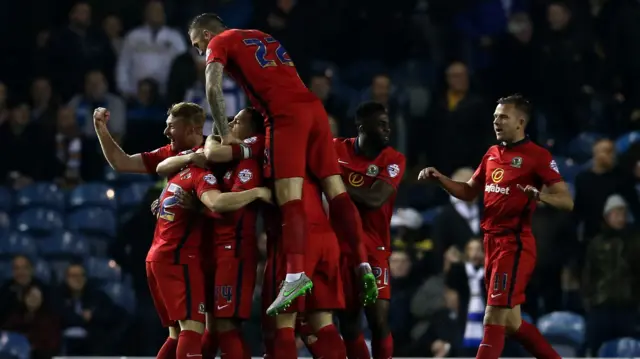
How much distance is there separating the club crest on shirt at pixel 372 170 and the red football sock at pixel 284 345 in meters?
1.29

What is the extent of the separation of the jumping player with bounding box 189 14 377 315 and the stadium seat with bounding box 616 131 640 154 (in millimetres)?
5930

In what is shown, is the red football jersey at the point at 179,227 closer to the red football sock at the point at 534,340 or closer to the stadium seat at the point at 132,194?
the red football sock at the point at 534,340

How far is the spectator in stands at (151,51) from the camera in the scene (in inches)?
622

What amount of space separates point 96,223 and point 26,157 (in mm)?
1225

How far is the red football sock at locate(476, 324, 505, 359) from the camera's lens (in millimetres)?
9500

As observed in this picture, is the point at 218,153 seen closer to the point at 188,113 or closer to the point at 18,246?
the point at 188,113

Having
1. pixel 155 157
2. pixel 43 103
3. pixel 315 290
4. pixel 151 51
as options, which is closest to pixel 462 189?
pixel 315 290

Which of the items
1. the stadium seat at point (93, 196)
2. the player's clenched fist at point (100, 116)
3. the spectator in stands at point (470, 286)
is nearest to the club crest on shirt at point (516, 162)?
the player's clenched fist at point (100, 116)

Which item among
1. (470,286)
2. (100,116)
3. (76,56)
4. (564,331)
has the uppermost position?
(76,56)

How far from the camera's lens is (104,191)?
48.0 feet

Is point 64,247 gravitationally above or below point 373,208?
below

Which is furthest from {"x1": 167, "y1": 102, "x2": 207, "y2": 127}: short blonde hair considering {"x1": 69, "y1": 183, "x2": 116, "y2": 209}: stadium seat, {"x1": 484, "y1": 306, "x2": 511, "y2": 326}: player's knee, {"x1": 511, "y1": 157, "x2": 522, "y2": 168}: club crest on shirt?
{"x1": 69, "y1": 183, "x2": 116, "y2": 209}: stadium seat

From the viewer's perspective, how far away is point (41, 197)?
48.6 ft

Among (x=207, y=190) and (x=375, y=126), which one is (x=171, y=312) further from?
(x=375, y=126)
